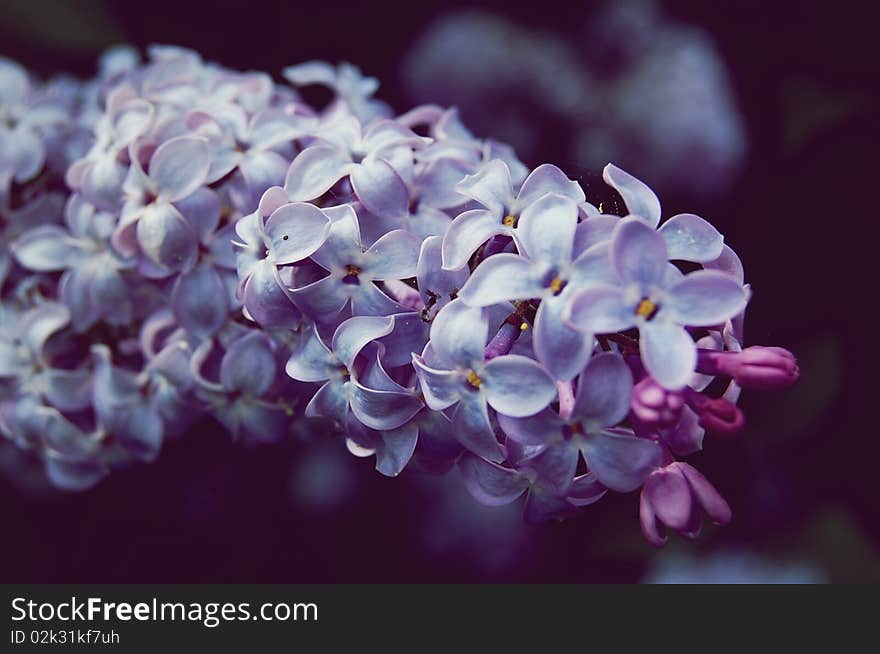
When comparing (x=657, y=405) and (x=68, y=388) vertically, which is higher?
(x=68, y=388)

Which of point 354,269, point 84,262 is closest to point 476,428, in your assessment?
point 354,269

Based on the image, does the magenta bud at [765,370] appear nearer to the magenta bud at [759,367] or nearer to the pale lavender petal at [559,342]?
the magenta bud at [759,367]

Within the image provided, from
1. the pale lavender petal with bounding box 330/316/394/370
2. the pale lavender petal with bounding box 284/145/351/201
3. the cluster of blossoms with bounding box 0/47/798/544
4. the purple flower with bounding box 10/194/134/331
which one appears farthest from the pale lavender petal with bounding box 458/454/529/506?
the purple flower with bounding box 10/194/134/331

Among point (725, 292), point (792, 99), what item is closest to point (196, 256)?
point (725, 292)

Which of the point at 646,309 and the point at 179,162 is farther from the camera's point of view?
the point at 179,162

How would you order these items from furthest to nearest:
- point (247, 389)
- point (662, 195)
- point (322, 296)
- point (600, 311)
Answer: point (662, 195), point (247, 389), point (322, 296), point (600, 311)

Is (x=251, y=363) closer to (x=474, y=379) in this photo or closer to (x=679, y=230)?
(x=474, y=379)

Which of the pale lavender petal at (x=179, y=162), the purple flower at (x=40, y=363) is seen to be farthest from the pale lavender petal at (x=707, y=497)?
the purple flower at (x=40, y=363)
